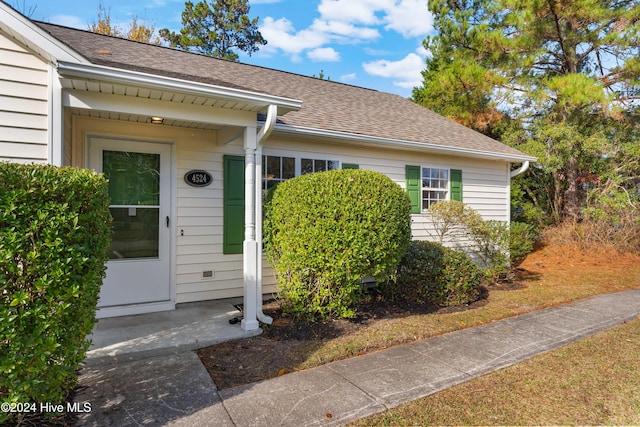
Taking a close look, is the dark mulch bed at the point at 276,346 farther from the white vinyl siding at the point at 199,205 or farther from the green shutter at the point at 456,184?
the green shutter at the point at 456,184

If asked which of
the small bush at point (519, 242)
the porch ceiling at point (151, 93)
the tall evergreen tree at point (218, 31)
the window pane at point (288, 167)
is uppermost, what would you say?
the tall evergreen tree at point (218, 31)

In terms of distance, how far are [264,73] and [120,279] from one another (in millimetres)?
5620

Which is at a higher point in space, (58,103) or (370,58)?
(370,58)

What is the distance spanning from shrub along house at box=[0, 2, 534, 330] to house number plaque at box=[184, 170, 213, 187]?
0.05ft

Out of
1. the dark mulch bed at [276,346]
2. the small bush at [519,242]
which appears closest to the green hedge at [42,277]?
the dark mulch bed at [276,346]

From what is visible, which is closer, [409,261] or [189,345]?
[189,345]

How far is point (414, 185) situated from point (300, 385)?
5214mm

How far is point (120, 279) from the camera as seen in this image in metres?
4.57

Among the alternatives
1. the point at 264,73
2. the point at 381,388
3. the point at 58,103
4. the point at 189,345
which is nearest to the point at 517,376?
the point at 381,388

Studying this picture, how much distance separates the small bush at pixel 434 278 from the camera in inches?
211

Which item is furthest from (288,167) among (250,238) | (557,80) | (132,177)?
(557,80)

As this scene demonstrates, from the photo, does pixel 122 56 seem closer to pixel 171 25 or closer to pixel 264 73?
pixel 264 73

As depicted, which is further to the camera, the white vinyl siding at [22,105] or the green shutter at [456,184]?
the green shutter at [456,184]

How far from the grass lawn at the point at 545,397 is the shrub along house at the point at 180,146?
2.25 meters
